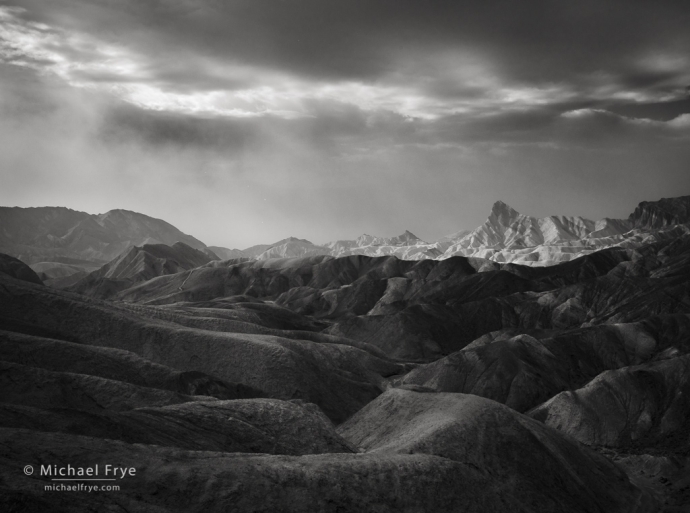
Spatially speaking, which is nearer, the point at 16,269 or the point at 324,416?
the point at 324,416

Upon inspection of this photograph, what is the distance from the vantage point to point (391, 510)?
1260 inches

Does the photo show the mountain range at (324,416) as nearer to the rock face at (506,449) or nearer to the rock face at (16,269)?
the rock face at (506,449)

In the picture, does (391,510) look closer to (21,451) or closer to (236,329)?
(21,451)

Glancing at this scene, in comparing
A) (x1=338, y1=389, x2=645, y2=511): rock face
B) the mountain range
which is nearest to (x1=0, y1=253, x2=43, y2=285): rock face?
the mountain range

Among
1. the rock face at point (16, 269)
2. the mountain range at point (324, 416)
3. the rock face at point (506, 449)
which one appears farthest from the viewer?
the rock face at point (16, 269)

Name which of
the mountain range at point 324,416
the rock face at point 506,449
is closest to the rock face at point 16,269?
the mountain range at point 324,416

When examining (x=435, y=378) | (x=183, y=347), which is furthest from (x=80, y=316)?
(x=435, y=378)

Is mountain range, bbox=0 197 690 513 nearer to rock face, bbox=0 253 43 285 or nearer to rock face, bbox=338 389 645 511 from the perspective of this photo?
rock face, bbox=338 389 645 511

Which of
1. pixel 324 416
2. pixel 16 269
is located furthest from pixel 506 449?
pixel 16 269

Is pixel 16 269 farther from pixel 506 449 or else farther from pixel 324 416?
pixel 506 449

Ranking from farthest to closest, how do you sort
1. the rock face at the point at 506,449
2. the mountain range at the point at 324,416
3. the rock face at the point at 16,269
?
the rock face at the point at 16,269 < the rock face at the point at 506,449 < the mountain range at the point at 324,416

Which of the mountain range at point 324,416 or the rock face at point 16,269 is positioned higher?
the rock face at point 16,269

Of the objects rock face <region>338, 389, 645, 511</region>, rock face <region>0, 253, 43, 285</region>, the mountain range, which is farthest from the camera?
rock face <region>0, 253, 43, 285</region>

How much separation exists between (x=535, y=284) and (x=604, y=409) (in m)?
112
